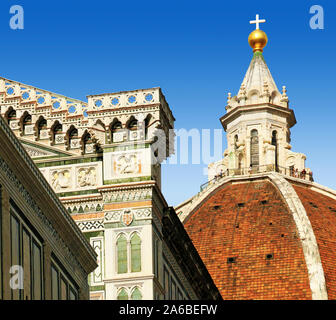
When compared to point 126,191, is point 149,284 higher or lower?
lower

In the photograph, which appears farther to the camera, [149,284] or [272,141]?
[272,141]

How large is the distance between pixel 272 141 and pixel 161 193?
242 ft

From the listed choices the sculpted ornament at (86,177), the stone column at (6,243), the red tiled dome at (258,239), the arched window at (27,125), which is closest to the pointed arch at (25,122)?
the arched window at (27,125)

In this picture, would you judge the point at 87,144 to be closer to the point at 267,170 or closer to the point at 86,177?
the point at 86,177

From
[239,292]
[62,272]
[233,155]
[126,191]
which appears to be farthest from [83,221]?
[233,155]

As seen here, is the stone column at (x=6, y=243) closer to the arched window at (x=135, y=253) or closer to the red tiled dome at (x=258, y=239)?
the arched window at (x=135, y=253)

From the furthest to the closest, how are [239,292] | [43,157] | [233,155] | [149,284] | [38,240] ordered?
[233,155] < [239,292] < [43,157] < [149,284] < [38,240]

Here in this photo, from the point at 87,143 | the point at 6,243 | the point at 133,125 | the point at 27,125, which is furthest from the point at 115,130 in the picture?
the point at 6,243

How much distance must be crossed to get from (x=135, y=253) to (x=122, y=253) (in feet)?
0.94

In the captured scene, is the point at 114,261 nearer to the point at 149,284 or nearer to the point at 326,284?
the point at 149,284

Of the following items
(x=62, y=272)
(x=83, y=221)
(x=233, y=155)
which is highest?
(x=233, y=155)

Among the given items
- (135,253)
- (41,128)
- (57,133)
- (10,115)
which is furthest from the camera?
(10,115)

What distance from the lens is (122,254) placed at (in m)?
31.8

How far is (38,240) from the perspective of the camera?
883 inches
